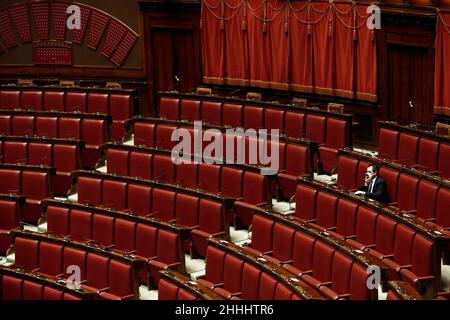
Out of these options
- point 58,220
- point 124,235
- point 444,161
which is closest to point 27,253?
point 58,220

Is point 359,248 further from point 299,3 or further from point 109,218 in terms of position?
point 299,3

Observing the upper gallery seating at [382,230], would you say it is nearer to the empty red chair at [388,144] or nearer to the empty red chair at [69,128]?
the empty red chair at [388,144]

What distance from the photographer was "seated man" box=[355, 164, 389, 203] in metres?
3.56

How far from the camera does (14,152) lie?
457 cm

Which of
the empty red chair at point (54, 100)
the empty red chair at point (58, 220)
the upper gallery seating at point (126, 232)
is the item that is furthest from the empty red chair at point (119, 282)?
the empty red chair at point (54, 100)

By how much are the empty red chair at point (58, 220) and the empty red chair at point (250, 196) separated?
0.72m

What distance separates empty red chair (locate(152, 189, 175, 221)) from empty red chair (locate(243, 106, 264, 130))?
0.87 m

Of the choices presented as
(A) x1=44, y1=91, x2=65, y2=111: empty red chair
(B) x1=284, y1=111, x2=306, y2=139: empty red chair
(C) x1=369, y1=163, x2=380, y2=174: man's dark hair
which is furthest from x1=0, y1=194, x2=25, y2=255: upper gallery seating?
(C) x1=369, y1=163, x2=380, y2=174: man's dark hair

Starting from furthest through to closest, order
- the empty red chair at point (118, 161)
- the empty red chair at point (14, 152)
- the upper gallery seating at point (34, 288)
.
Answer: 1. the empty red chair at point (14, 152)
2. the empty red chair at point (118, 161)
3. the upper gallery seating at point (34, 288)

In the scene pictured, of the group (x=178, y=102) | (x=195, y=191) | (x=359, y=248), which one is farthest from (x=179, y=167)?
(x=359, y=248)

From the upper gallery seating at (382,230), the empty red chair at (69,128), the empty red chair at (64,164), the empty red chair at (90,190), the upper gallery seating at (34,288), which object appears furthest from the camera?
the empty red chair at (69,128)

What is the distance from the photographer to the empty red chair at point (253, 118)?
4.58m

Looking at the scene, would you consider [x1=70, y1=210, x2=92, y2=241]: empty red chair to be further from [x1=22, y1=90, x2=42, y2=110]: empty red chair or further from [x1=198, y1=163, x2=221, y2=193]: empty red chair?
[x1=22, y1=90, x2=42, y2=110]: empty red chair

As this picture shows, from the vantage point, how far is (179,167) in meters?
4.16
